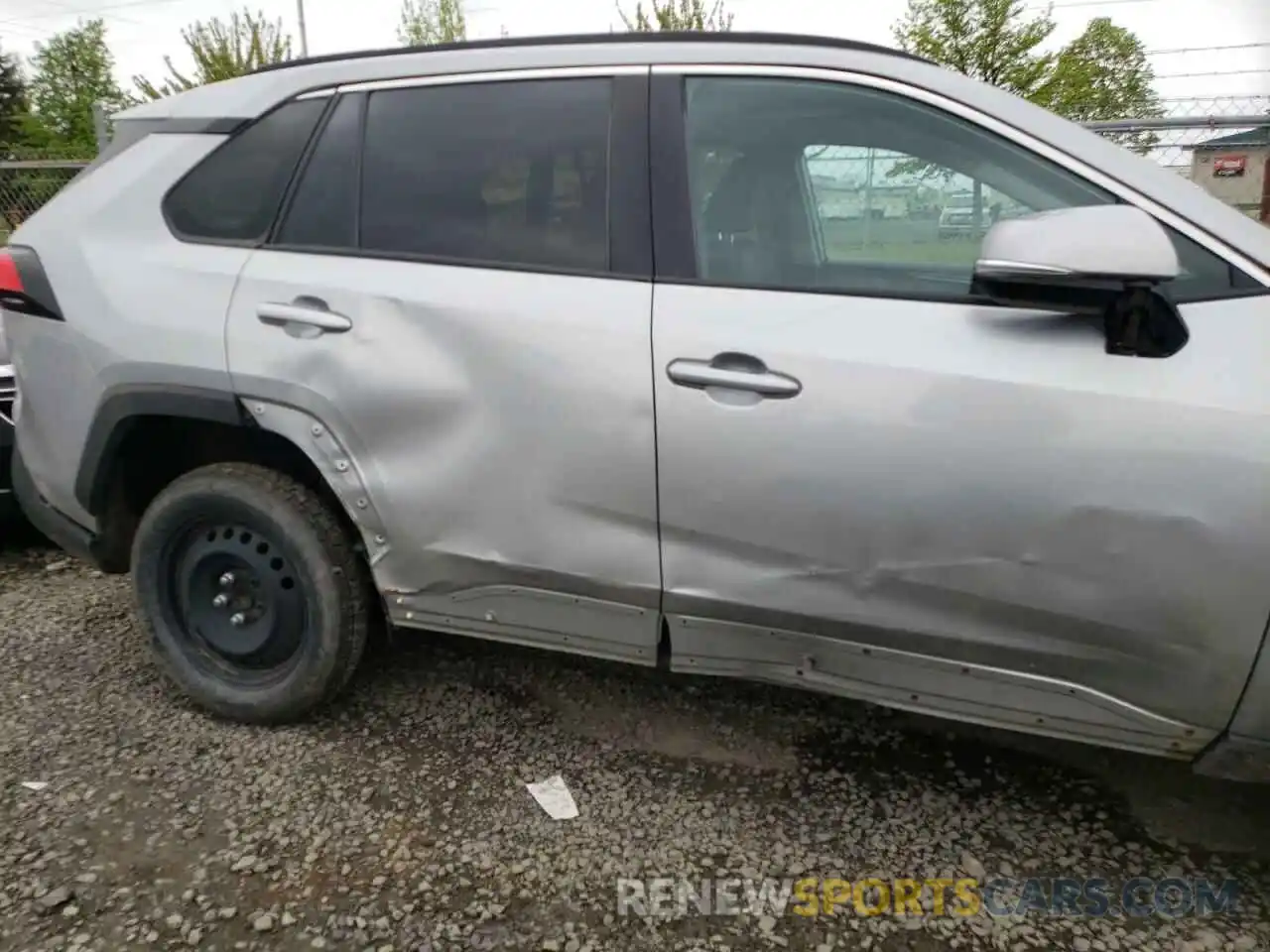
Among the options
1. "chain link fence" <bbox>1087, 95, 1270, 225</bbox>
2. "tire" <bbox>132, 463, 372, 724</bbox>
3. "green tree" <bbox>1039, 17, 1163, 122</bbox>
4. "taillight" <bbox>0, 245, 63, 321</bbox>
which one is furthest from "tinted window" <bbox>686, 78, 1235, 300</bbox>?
"green tree" <bbox>1039, 17, 1163, 122</bbox>

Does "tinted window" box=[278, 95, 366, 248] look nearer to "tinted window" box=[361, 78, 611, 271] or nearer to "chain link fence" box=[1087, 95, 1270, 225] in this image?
"tinted window" box=[361, 78, 611, 271]

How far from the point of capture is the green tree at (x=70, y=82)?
3428cm

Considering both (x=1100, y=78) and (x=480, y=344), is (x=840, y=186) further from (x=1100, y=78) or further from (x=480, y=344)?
(x=1100, y=78)

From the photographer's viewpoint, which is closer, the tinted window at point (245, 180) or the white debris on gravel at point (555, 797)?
the white debris on gravel at point (555, 797)

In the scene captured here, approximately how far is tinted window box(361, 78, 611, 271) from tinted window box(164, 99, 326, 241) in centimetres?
23

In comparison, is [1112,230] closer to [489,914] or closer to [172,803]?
[489,914]

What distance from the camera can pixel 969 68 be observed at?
830 inches

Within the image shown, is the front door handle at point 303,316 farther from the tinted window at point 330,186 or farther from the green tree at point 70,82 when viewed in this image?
the green tree at point 70,82

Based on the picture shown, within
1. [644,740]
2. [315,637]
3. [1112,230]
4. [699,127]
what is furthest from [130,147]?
[1112,230]

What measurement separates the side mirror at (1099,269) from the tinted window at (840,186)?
0.64 ft

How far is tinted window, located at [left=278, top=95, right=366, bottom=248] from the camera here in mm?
2479

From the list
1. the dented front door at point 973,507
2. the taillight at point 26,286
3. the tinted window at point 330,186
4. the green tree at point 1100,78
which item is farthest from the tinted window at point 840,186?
the green tree at point 1100,78

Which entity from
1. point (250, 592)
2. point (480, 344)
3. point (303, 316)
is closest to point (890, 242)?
point (480, 344)

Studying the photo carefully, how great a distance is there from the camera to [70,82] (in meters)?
35.8
